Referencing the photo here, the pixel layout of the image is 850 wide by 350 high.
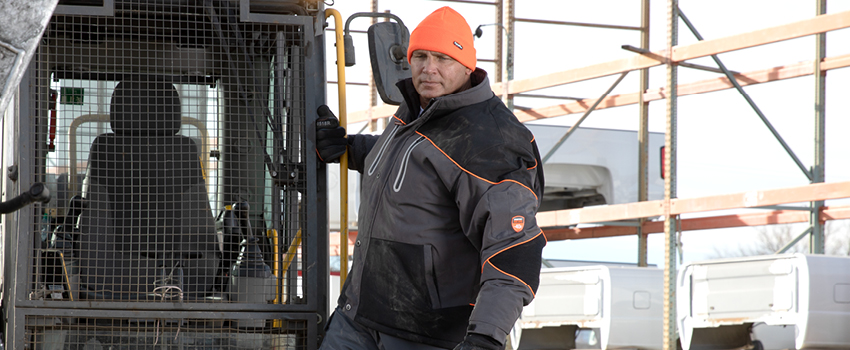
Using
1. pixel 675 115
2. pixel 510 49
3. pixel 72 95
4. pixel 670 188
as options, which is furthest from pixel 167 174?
pixel 510 49

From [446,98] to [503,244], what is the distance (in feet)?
1.75

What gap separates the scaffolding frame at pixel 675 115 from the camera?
9.48 m

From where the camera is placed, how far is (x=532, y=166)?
2.73 meters

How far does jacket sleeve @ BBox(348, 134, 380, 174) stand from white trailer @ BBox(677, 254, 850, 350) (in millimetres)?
6492

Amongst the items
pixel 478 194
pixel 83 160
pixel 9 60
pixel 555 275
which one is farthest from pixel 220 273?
pixel 555 275

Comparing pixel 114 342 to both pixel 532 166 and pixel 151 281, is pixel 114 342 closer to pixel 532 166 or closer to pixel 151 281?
pixel 151 281

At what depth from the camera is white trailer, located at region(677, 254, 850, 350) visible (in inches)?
336

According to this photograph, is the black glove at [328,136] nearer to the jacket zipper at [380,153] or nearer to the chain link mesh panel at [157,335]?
the jacket zipper at [380,153]

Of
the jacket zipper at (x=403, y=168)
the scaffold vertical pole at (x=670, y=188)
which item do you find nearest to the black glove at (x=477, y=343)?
the jacket zipper at (x=403, y=168)

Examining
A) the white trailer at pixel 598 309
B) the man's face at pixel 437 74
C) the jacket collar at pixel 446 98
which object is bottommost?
the white trailer at pixel 598 309

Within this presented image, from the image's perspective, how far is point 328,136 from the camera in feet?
10.7

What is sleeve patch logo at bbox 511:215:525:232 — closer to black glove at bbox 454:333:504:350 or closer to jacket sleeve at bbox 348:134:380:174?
black glove at bbox 454:333:504:350

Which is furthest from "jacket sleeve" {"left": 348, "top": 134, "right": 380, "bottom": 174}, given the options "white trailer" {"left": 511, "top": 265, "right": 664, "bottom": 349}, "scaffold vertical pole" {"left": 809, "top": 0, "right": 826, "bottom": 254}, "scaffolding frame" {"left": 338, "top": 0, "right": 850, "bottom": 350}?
"scaffold vertical pole" {"left": 809, "top": 0, "right": 826, "bottom": 254}

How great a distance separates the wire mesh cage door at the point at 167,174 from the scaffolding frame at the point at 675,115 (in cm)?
729
